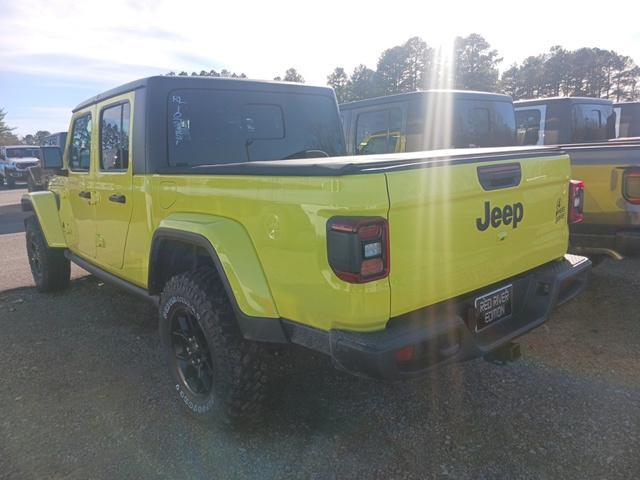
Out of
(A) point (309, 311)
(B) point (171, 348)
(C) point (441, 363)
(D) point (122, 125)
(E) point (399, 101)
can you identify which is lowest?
(B) point (171, 348)

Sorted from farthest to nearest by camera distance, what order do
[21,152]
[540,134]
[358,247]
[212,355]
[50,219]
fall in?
[21,152]
[540,134]
[50,219]
[212,355]
[358,247]

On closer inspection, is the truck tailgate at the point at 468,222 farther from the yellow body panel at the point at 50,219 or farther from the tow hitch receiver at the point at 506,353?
the yellow body panel at the point at 50,219

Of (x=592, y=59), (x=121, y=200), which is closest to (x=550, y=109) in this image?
(x=121, y=200)

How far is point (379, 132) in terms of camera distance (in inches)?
269

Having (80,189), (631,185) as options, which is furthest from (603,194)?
(80,189)

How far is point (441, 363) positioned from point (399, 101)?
16.5ft

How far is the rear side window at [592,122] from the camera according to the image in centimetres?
769

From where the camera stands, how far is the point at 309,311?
6.90ft

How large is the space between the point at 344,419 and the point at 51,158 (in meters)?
3.68

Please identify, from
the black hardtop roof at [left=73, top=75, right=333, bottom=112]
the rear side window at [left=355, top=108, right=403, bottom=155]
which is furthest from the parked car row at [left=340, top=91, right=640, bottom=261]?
the black hardtop roof at [left=73, top=75, right=333, bottom=112]

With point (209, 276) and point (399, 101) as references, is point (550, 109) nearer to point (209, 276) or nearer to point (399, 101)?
point (399, 101)

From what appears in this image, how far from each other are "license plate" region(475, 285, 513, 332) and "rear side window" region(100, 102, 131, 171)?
97.3 inches

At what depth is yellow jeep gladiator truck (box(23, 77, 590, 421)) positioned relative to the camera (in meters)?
1.96

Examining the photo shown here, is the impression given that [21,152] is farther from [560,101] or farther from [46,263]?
[560,101]
